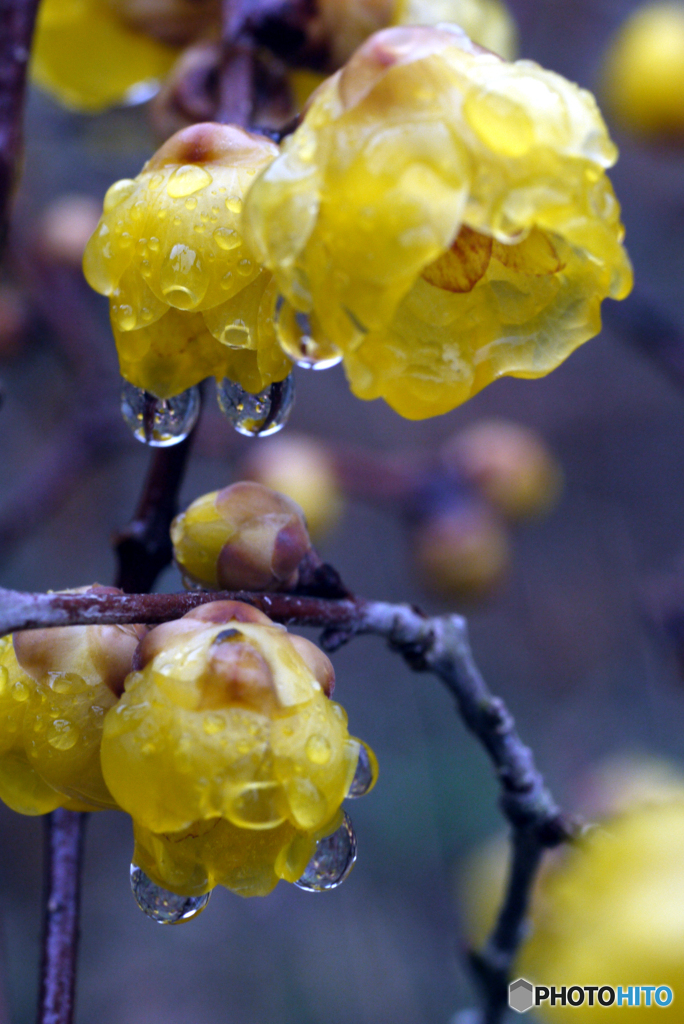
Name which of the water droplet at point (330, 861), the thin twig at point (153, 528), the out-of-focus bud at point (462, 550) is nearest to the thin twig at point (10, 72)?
the thin twig at point (153, 528)

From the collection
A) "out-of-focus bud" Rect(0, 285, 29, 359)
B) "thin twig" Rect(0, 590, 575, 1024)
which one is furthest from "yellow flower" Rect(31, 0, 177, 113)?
"thin twig" Rect(0, 590, 575, 1024)

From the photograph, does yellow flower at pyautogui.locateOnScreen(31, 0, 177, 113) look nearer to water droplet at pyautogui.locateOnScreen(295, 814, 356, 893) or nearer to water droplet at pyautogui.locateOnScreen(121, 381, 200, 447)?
water droplet at pyautogui.locateOnScreen(121, 381, 200, 447)

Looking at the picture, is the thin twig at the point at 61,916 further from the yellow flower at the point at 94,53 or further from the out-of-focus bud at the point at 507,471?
the out-of-focus bud at the point at 507,471

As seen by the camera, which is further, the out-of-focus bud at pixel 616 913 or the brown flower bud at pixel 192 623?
the out-of-focus bud at pixel 616 913

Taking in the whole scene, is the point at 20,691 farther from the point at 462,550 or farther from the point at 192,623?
the point at 462,550

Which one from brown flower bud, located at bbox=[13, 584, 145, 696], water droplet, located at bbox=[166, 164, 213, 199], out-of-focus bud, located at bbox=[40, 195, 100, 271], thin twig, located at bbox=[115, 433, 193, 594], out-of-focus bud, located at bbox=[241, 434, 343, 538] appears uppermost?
water droplet, located at bbox=[166, 164, 213, 199]

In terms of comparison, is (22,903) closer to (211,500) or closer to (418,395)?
(211,500)

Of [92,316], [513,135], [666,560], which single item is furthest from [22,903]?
[513,135]
